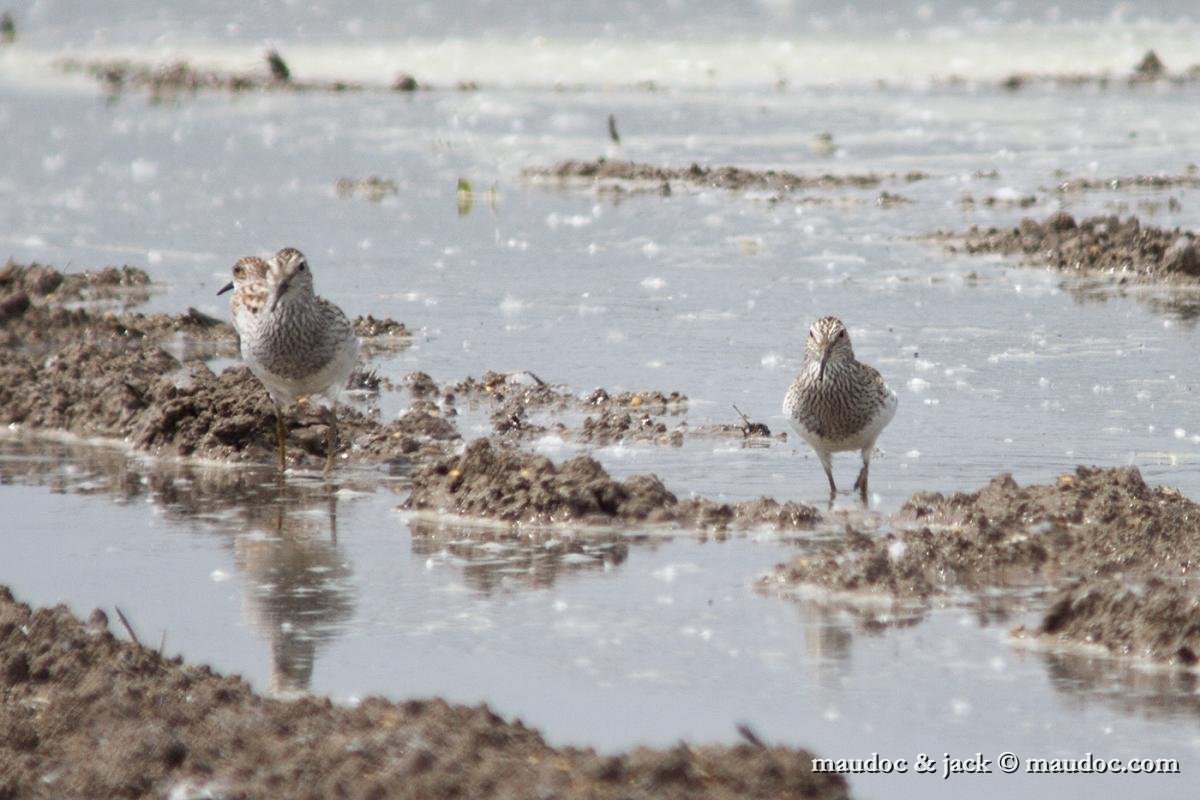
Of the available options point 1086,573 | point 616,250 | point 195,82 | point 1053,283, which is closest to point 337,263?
point 616,250

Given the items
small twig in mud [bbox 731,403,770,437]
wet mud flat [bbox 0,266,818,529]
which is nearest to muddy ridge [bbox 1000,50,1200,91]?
wet mud flat [bbox 0,266,818,529]

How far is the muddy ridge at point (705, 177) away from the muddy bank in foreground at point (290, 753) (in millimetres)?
15250

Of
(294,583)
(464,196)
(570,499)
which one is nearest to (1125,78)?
(464,196)

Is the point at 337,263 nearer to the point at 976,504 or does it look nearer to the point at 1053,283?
the point at 1053,283

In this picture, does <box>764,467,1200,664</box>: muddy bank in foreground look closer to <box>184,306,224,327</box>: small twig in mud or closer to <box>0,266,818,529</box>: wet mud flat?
<box>0,266,818,529</box>: wet mud flat

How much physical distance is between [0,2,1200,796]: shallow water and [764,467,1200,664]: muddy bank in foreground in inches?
11.0

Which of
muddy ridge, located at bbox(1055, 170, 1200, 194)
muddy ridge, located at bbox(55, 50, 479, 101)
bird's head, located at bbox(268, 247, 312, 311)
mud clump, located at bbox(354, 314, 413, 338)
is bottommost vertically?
mud clump, located at bbox(354, 314, 413, 338)

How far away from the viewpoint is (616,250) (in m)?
18.0

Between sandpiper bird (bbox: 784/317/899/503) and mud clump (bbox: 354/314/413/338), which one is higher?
mud clump (bbox: 354/314/413/338)

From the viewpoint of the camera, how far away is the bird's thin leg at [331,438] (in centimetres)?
1083

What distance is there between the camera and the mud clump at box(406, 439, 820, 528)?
9.17 metres

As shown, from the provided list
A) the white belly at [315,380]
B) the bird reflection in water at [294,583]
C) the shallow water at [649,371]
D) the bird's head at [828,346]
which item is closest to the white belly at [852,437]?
the shallow water at [649,371]

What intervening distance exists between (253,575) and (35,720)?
2.23m

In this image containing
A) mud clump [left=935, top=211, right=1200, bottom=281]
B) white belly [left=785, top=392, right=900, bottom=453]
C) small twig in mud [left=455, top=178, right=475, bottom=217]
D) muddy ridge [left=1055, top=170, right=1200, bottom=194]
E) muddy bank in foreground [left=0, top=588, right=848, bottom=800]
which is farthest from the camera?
small twig in mud [left=455, top=178, right=475, bottom=217]
